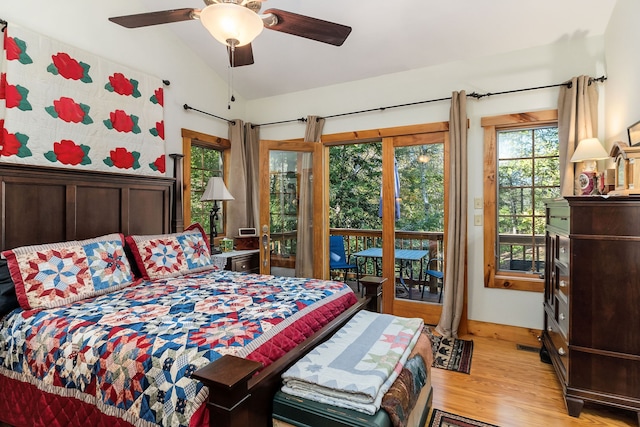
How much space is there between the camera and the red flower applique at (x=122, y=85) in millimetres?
3078

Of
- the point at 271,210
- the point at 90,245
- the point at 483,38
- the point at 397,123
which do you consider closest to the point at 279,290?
the point at 90,245

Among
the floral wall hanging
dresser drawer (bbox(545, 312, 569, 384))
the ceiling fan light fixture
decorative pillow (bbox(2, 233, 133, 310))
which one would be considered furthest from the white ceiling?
dresser drawer (bbox(545, 312, 569, 384))

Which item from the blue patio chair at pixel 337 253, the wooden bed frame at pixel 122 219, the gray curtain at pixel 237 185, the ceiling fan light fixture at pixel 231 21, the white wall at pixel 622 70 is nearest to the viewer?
the wooden bed frame at pixel 122 219

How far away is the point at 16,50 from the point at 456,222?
12.5 feet

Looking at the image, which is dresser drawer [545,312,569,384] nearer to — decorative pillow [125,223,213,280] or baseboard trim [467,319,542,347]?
baseboard trim [467,319,542,347]

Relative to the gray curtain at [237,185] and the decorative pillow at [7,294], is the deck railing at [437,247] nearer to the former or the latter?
the gray curtain at [237,185]

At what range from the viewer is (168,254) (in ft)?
9.15

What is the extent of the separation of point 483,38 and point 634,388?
2.87 metres

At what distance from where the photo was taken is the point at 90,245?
2385 millimetres

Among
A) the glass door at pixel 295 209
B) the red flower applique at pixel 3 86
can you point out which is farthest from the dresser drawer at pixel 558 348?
the red flower applique at pixel 3 86

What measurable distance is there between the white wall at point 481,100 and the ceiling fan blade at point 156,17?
2.42 metres

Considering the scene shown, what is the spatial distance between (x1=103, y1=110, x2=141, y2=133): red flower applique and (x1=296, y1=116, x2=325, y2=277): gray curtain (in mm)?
1799

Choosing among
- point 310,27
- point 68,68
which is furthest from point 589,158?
point 68,68

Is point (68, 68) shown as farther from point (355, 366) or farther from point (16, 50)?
point (355, 366)
